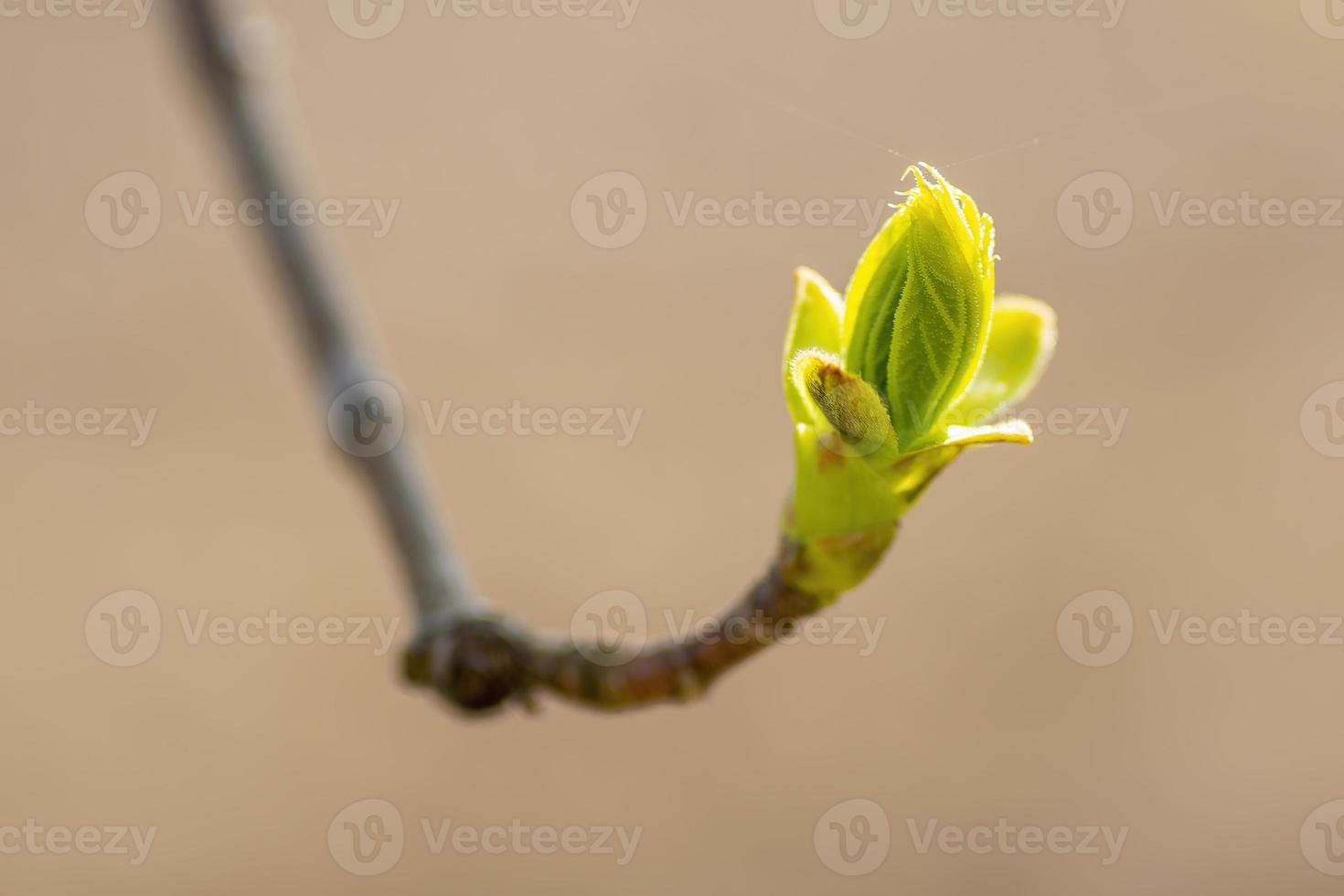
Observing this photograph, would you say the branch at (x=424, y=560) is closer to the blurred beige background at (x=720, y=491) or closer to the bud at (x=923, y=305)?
the bud at (x=923, y=305)

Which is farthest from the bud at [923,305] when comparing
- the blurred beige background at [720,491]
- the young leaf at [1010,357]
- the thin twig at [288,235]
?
the blurred beige background at [720,491]

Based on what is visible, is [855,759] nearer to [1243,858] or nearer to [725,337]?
[1243,858]

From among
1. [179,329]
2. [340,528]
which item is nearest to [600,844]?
[340,528]

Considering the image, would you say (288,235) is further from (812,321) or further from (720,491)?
(720,491)

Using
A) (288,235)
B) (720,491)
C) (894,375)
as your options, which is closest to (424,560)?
(288,235)

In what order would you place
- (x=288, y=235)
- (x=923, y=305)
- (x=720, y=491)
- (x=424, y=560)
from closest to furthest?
1. (x=923, y=305)
2. (x=424, y=560)
3. (x=288, y=235)
4. (x=720, y=491)
